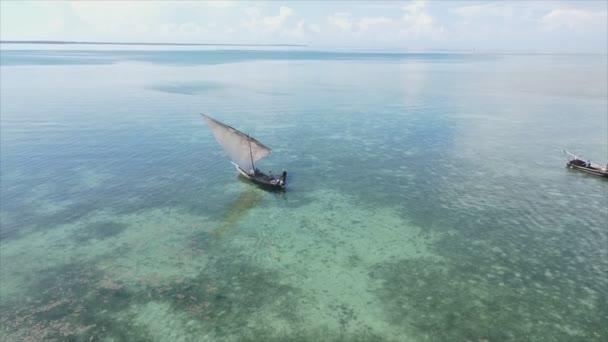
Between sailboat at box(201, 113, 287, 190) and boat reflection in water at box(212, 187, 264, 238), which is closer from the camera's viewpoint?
boat reflection in water at box(212, 187, 264, 238)

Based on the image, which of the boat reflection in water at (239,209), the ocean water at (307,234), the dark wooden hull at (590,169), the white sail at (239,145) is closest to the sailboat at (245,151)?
the white sail at (239,145)

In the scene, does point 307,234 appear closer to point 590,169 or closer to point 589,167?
point 590,169

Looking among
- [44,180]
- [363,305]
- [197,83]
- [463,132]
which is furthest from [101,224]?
[197,83]

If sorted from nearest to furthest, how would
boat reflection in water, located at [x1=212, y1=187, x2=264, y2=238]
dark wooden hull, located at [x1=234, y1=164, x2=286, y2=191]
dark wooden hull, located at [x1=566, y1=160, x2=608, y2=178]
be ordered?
boat reflection in water, located at [x1=212, y1=187, x2=264, y2=238] < dark wooden hull, located at [x1=234, y1=164, x2=286, y2=191] < dark wooden hull, located at [x1=566, y1=160, x2=608, y2=178]

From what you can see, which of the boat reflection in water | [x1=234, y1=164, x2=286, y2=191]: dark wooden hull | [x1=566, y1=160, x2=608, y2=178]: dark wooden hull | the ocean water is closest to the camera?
the ocean water

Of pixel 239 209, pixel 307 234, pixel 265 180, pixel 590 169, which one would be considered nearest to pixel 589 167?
pixel 590 169

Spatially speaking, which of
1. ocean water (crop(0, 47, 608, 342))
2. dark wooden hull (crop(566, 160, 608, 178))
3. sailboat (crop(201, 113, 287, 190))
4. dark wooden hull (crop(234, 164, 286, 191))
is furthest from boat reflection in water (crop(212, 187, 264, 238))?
dark wooden hull (crop(566, 160, 608, 178))

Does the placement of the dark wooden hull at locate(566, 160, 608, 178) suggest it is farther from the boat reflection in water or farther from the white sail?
the boat reflection in water

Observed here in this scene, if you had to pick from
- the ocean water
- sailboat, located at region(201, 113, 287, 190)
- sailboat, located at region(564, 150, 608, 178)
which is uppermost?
sailboat, located at region(201, 113, 287, 190)
